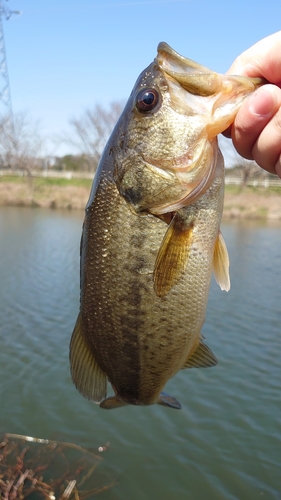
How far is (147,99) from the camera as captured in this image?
212cm

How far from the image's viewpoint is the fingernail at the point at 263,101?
6.30 ft

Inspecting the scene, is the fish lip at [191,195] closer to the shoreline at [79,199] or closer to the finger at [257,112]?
the finger at [257,112]

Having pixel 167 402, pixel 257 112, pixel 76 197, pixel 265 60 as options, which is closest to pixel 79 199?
pixel 76 197

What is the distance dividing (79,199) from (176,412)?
33314mm

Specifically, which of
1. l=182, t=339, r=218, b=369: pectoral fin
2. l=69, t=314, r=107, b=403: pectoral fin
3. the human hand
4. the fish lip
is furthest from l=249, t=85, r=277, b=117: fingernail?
l=69, t=314, r=107, b=403: pectoral fin

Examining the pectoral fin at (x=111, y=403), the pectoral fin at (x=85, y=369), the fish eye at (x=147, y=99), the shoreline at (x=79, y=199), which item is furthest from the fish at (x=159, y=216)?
the shoreline at (x=79, y=199)

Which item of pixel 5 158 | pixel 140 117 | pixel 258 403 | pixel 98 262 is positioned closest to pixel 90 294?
pixel 98 262

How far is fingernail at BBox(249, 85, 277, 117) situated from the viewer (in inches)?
75.6

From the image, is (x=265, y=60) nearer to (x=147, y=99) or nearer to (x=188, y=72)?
(x=188, y=72)

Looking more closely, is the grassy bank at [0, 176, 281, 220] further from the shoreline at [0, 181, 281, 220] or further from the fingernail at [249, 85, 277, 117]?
the fingernail at [249, 85, 277, 117]

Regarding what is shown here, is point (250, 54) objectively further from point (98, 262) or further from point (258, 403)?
point (258, 403)

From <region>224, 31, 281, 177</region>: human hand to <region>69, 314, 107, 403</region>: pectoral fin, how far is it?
49.5 inches

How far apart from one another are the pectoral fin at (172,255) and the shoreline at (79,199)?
34.5 meters

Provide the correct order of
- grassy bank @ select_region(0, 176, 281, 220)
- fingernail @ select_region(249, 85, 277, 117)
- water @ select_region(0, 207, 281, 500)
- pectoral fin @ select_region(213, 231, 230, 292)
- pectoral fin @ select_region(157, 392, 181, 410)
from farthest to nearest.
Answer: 1. grassy bank @ select_region(0, 176, 281, 220)
2. water @ select_region(0, 207, 281, 500)
3. pectoral fin @ select_region(157, 392, 181, 410)
4. pectoral fin @ select_region(213, 231, 230, 292)
5. fingernail @ select_region(249, 85, 277, 117)
